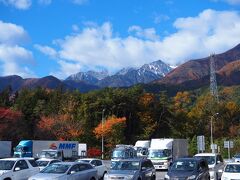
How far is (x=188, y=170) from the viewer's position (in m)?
21.0

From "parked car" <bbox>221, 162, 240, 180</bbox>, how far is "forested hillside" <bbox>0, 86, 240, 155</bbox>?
52175 millimetres

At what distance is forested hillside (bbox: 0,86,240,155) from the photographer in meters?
75.9

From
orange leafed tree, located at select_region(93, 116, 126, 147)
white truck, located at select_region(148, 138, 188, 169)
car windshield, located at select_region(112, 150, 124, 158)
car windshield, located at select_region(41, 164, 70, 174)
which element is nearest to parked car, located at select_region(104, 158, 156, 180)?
car windshield, located at select_region(41, 164, 70, 174)

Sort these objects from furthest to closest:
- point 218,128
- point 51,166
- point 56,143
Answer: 1. point 218,128
2. point 56,143
3. point 51,166

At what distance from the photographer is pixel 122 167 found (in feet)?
72.3

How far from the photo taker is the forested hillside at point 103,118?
75.9 meters

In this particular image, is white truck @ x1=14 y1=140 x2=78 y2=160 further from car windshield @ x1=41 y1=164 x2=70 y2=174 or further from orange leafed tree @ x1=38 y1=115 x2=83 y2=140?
car windshield @ x1=41 y1=164 x2=70 y2=174

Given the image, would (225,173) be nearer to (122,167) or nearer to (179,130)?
(122,167)

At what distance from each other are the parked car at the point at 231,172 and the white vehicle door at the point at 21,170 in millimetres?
9584

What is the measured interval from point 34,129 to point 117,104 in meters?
16.7

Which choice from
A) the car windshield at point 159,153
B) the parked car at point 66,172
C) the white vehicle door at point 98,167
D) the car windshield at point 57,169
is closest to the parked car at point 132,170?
the parked car at point 66,172

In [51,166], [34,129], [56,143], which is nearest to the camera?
[51,166]

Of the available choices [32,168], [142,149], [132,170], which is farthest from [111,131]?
[132,170]

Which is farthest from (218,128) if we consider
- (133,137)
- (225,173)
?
(225,173)
